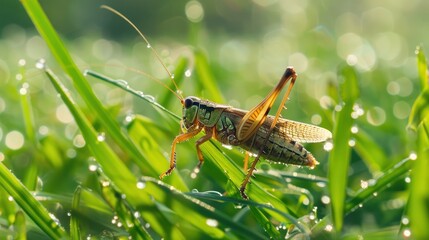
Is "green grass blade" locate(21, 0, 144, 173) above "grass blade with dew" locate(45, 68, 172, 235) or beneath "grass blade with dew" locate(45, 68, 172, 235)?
above

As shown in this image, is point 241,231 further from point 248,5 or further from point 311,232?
point 248,5

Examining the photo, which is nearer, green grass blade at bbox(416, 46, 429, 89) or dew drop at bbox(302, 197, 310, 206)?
dew drop at bbox(302, 197, 310, 206)

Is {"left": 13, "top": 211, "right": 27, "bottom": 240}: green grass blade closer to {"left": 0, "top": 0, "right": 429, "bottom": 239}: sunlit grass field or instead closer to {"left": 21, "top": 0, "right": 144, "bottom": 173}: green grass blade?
{"left": 0, "top": 0, "right": 429, "bottom": 239}: sunlit grass field

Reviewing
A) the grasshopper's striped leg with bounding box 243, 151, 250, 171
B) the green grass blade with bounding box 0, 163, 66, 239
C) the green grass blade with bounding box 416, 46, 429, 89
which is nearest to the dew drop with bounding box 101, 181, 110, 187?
the green grass blade with bounding box 0, 163, 66, 239

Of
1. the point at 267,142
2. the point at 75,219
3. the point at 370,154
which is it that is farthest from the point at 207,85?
the point at 75,219

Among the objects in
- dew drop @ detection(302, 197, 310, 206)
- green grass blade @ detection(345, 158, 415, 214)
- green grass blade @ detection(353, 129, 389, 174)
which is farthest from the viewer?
green grass blade @ detection(353, 129, 389, 174)

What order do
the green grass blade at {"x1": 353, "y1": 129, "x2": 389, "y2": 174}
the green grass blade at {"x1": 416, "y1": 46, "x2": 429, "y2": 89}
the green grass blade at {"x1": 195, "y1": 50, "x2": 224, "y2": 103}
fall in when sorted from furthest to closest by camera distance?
the green grass blade at {"x1": 195, "y1": 50, "x2": 224, "y2": 103}, the green grass blade at {"x1": 353, "y1": 129, "x2": 389, "y2": 174}, the green grass blade at {"x1": 416, "y1": 46, "x2": 429, "y2": 89}

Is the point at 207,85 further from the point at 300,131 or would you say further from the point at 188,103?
the point at 300,131
